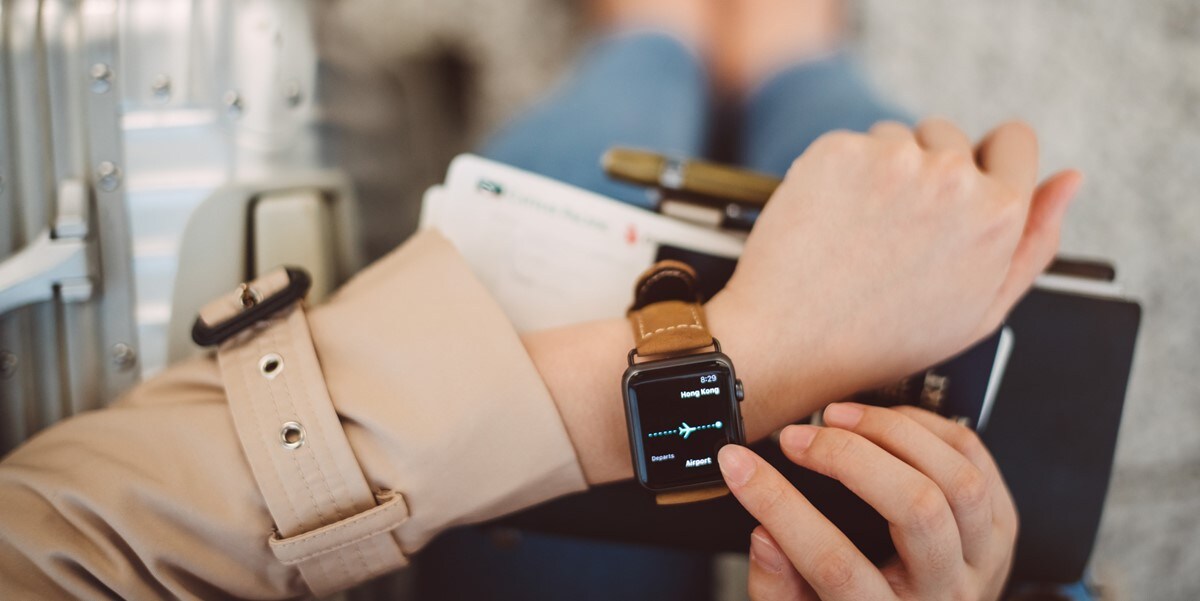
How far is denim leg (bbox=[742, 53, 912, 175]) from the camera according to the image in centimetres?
74

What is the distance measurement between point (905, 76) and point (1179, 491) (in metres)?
0.71

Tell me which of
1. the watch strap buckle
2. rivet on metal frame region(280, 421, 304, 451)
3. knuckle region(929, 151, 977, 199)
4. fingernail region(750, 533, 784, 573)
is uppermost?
knuckle region(929, 151, 977, 199)

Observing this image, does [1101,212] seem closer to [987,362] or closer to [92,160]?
[987,362]

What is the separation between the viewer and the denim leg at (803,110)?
742 millimetres

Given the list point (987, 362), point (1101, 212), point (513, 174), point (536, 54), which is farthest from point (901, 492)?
point (536, 54)

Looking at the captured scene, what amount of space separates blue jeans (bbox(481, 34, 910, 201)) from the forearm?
24cm

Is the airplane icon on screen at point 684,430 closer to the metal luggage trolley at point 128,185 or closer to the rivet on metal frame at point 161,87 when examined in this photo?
the metal luggage trolley at point 128,185

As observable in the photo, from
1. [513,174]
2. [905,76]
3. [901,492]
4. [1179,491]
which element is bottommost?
[1179,491]

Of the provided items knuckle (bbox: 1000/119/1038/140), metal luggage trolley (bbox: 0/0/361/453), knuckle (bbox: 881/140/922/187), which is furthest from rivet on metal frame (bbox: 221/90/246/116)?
knuckle (bbox: 1000/119/1038/140)

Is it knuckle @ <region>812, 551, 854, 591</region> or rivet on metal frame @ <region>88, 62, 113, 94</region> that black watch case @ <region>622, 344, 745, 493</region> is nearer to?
knuckle @ <region>812, 551, 854, 591</region>

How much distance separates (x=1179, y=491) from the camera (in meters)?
1.00

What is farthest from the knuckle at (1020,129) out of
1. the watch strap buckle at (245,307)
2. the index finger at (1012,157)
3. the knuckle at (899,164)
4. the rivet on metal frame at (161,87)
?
the rivet on metal frame at (161,87)

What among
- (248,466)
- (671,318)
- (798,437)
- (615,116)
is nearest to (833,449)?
(798,437)

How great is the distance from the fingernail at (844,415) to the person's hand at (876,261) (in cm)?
5
